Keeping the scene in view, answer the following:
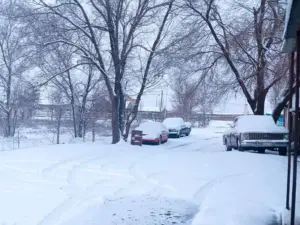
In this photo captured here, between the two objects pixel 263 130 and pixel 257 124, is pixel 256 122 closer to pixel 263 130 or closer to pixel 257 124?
pixel 257 124

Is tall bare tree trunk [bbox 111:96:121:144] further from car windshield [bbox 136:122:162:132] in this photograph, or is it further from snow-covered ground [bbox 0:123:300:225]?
snow-covered ground [bbox 0:123:300:225]

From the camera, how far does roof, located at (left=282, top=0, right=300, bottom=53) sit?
4.24 m

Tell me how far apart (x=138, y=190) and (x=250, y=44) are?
13.6 meters

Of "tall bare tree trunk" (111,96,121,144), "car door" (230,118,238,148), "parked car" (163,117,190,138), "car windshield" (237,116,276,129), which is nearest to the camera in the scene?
"car windshield" (237,116,276,129)

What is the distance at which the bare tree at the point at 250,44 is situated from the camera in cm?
1814

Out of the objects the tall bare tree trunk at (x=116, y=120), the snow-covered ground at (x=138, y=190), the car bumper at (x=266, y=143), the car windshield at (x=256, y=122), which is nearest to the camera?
the snow-covered ground at (x=138, y=190)

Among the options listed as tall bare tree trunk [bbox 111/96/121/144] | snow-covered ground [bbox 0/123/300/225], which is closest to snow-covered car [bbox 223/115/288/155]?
snow-covered ground [bbox 0/123/300/225]

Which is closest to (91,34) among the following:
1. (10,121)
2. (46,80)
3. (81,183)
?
(46,80)

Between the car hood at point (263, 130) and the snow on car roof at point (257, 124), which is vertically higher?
the snow on car roof at point (257, 124)

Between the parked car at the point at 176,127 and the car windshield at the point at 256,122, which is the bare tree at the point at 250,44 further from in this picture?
the parked car at the point at 176,127

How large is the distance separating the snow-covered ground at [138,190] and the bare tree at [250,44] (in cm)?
694

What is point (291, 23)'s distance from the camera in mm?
4859

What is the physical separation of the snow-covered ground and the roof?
278cm

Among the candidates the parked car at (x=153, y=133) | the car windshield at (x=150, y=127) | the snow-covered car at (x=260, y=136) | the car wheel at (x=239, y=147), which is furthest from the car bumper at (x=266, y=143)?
the car windshield at (x=150, y=127)
